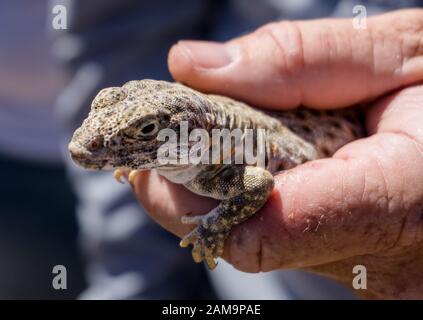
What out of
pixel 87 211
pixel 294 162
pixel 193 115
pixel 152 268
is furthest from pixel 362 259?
pixel 87 211

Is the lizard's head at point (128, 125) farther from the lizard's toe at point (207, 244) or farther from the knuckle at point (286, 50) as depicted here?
the knuckle at point (286, 50)

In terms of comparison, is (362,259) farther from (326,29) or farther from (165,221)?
(326,29)

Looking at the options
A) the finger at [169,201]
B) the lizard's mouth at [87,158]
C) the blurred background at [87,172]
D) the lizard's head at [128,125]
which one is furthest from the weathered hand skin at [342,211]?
the blurred background at [87,172]

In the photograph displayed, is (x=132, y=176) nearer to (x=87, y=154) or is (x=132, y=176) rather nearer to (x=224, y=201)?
(x=224, y=201)

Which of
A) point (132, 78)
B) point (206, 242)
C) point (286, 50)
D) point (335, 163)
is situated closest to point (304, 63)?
point (286, 50)

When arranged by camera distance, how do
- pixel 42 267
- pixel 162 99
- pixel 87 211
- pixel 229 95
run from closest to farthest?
pixel 162 99, pixel 229 95, pixel 87 211, pixel 42 267

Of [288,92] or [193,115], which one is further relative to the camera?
[288,92]

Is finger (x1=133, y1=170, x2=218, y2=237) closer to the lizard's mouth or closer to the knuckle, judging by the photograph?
the lizard's mouth
